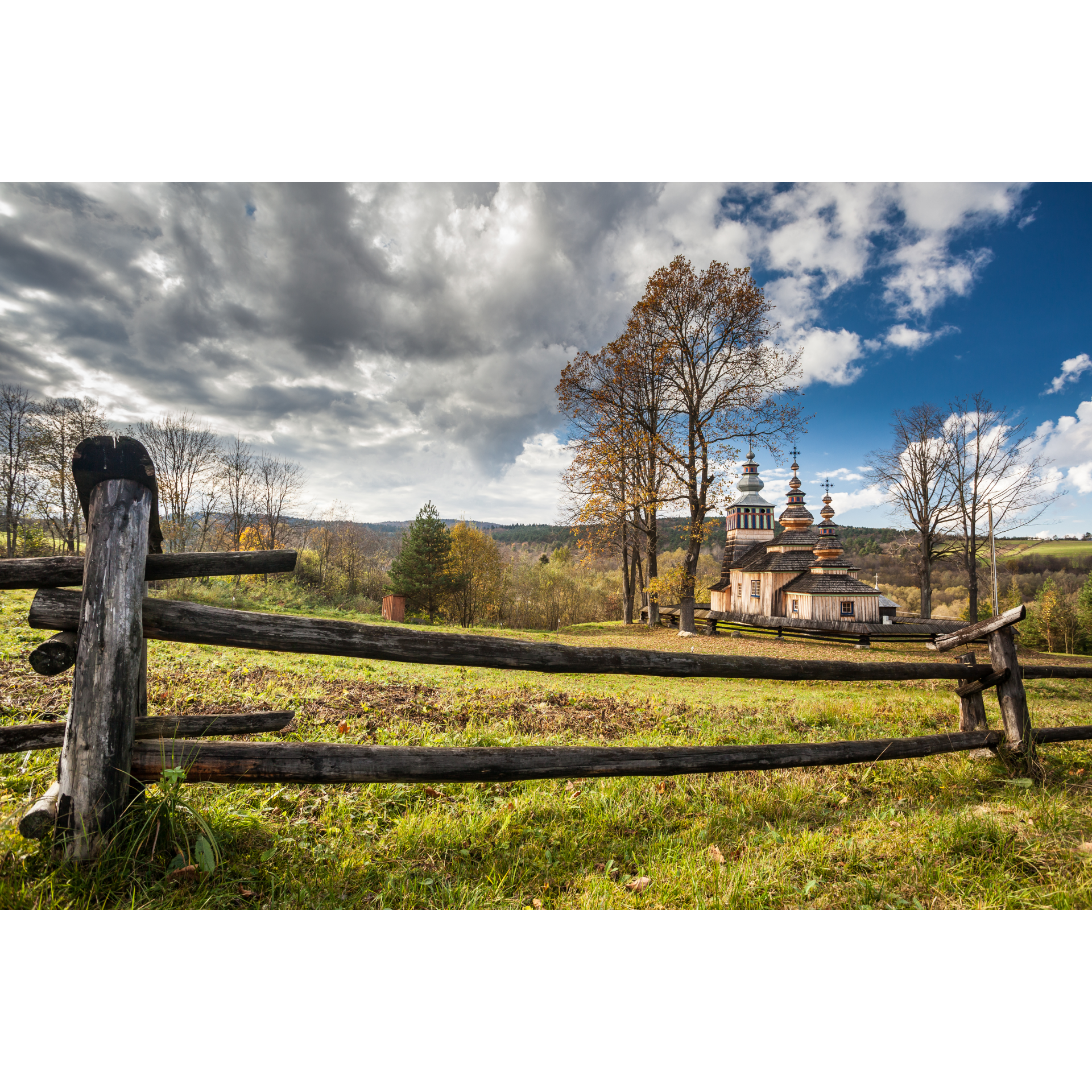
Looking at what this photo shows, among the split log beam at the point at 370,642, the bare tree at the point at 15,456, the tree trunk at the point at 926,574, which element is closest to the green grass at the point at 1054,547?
the tree trunk at the point at 926,574

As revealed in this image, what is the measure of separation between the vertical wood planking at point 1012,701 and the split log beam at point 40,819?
557 centimetres

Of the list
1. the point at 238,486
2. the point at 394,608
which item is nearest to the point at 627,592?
the point at 394,608

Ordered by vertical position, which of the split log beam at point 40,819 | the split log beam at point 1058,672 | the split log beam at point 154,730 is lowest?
the split log beam at point 40,819

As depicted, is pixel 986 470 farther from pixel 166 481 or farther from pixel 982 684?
pixel 166 481

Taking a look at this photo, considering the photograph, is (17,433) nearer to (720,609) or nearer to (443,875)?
(443,875)

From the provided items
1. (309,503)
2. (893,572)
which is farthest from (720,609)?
(309,503)

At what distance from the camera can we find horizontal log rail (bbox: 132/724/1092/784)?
6.19 ft

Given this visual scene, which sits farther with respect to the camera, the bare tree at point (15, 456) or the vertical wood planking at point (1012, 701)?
the bare tree at point (15, 456)

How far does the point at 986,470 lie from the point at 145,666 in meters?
25.9

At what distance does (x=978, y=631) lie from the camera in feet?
11.0

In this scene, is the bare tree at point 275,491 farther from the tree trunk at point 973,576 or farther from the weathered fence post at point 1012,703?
the tree trunk at point 973,576

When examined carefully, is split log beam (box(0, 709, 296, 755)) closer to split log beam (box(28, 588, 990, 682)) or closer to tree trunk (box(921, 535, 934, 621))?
split log beam (box(28, 588, 990, 682))

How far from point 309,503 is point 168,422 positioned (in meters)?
8.35

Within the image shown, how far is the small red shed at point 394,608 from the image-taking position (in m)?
21.4
